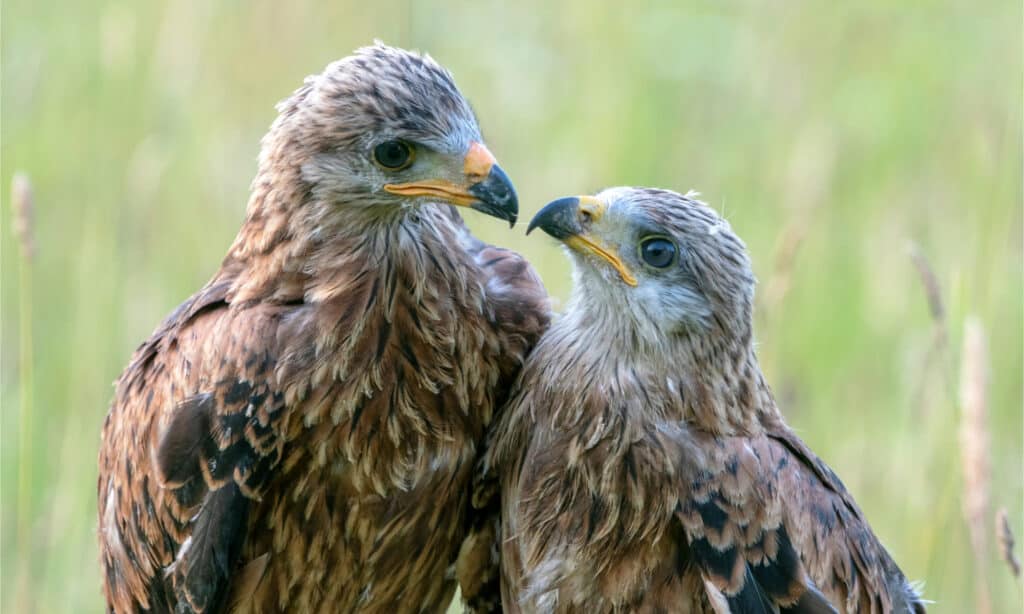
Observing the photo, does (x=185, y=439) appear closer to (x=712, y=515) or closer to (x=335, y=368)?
(x=335, y=368)

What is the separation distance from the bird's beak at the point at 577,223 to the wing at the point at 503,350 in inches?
16.1

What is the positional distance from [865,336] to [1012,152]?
2068 millimetres

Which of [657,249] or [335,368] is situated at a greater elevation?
[657,249]

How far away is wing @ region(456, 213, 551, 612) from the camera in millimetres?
5516

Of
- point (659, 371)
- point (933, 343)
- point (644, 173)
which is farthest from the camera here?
point (644, 173)

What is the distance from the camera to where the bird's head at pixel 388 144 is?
16.4 feet

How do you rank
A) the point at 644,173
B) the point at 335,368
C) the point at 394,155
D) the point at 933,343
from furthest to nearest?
the point at 644,173, the point at 933,343, the point at 335,368, the point at 394,155

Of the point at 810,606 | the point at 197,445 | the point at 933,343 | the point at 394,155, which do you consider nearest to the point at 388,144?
the point at 394,155

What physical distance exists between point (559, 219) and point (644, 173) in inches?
126

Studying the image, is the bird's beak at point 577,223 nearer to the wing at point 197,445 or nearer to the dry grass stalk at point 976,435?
the wing at point 197,445

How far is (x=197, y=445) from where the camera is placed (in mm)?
5223

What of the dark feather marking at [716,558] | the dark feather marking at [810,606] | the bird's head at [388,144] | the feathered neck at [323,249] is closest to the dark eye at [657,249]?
the bird's head at [388,144]

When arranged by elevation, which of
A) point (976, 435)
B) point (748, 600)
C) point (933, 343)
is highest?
point (933, 343)

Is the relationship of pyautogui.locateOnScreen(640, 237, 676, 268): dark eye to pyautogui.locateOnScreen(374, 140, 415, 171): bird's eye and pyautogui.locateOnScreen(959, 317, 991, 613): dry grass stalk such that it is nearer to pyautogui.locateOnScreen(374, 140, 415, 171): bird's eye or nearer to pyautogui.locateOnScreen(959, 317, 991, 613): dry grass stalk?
pyautogui.locateOnScreen(374, 140, 415, 171): bird's eye
